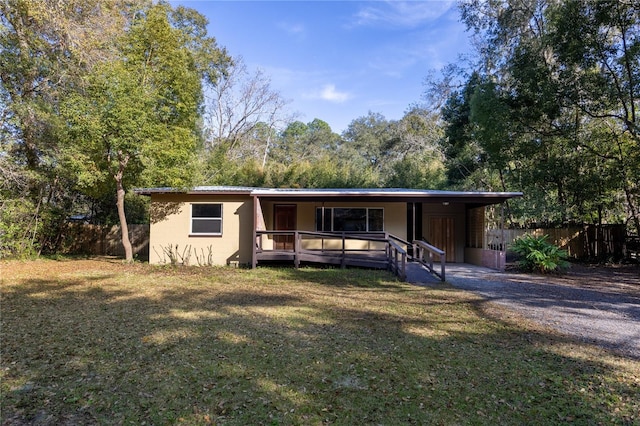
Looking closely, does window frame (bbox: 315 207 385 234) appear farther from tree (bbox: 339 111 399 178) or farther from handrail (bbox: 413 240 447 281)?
tree (bbox: 339 111 399 178)

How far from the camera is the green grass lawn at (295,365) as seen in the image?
2.96m

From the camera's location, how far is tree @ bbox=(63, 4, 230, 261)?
1038 cm

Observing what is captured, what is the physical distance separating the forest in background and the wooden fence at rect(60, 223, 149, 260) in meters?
0.89

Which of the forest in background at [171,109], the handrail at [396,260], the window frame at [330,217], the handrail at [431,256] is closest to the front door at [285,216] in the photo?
the window frame at [330,217]

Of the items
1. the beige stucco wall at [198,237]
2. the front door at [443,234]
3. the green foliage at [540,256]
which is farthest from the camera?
the front door at [443,234]

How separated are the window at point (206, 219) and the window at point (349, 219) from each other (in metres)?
3.54

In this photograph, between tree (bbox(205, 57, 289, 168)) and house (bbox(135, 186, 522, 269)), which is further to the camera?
tree (bbox(205, 57, 289, 168))

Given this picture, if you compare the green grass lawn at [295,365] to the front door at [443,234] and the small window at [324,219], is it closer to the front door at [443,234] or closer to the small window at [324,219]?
the small window at [324,219]

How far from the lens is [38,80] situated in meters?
13.1

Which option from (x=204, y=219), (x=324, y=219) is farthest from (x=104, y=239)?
(x=324, y=219)

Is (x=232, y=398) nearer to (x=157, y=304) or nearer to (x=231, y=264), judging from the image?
(x=157, y=304)

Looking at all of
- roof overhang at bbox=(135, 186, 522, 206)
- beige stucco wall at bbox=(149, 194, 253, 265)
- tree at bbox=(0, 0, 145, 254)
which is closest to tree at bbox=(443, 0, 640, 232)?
roof overhang at bbox=(135, 186, 522, 206)

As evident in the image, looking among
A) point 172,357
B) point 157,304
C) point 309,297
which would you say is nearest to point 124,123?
point 157,304

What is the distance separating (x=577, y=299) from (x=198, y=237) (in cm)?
1065
